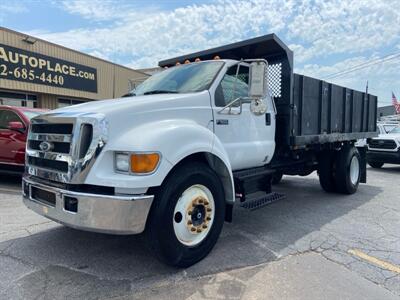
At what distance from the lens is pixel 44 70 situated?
17047 mm

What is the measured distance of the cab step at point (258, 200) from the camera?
4668mm

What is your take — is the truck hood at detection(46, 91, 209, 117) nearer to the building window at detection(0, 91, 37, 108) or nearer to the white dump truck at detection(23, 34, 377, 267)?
the white dump truck at detection(23, 34, 377, 267)

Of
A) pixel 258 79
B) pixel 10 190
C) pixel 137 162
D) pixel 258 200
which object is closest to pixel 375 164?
pixel 258 200

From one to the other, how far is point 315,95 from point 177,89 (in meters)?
2.89

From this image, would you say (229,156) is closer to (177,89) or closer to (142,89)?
(177,89)

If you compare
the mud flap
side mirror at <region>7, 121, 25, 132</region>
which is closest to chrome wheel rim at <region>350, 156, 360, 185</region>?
the mud flap

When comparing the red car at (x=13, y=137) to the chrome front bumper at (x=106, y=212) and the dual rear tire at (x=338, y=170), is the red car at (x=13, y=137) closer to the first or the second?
the chrome front bumper at (x=106, y=212)

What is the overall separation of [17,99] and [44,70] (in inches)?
76.3

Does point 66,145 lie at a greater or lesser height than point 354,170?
greater

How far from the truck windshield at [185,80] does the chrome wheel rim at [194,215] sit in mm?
1304

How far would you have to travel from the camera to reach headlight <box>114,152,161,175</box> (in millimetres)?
3074

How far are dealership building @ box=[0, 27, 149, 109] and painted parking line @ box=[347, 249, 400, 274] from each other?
12.7m

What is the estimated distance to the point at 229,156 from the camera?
14.6ft

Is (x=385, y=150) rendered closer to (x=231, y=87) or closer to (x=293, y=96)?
(x=293, y=96)
